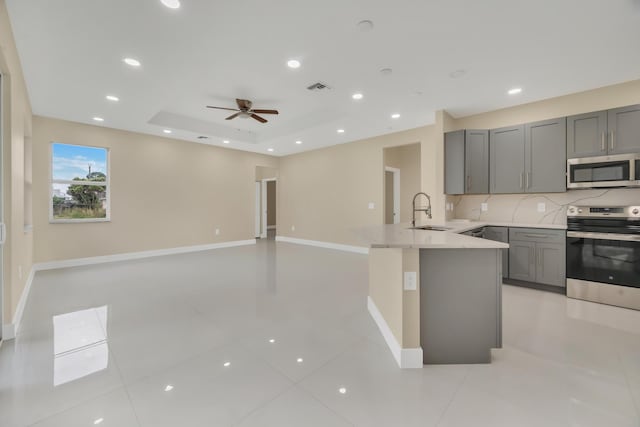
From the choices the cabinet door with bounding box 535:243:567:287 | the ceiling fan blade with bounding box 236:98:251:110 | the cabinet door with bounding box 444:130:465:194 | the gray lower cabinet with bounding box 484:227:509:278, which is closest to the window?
the ceiling fan blade with bounding box 236:98:251:110

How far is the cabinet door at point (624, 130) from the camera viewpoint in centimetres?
318

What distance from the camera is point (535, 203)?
4105mm

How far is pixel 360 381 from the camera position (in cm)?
180

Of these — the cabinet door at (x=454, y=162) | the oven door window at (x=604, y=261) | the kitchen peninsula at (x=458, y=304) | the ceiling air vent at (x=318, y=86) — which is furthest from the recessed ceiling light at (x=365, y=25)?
the oven door window at (x=604, y=261)

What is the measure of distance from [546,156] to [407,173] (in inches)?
146

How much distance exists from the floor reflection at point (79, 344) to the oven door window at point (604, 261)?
4.94 meters

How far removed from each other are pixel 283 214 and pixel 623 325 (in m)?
7.25

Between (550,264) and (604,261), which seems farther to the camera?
(550,264)

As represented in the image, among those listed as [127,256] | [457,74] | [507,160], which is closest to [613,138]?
[507,160]

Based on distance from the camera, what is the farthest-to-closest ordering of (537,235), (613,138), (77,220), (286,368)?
1. (77,220)
2. (537,235)
3. (613,138)
4. (286,368)

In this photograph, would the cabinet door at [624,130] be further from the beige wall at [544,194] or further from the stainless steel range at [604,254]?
the stainless steel range at [604,254]

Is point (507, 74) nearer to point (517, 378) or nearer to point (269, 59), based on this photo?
point (269, 59)

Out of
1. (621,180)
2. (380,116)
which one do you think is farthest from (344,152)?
(621,180)

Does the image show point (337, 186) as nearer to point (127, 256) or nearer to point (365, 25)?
point (365, 25)
